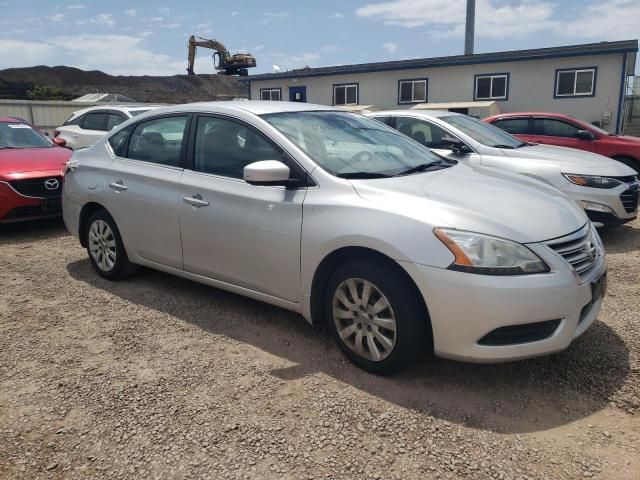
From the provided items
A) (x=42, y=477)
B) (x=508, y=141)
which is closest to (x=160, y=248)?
(x=42, y=477)

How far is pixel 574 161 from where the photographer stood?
20.7 feet

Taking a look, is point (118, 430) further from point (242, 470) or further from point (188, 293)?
point (188, 293)

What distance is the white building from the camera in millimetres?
18219

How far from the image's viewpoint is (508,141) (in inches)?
277

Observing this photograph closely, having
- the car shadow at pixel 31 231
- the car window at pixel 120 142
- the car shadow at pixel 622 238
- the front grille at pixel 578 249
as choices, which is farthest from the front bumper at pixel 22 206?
the car shadow at pixel 622 238

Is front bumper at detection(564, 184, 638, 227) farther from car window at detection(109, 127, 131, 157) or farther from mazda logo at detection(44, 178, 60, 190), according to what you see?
mazda logo at detection(44, 178, 60, 190)

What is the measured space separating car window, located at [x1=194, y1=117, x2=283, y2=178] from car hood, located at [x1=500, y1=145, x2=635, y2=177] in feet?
12.8

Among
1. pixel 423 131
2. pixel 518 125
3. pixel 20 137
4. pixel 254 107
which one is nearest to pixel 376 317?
pixel 254 107

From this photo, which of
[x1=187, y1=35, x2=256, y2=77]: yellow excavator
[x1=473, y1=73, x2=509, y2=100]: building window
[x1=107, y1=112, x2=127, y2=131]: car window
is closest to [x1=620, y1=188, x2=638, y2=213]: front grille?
[x1=107, y1=112, x2=127, y2=131]: car window

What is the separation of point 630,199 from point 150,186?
5260 millimetres

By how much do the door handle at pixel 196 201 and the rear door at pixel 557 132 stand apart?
7754 millimetres

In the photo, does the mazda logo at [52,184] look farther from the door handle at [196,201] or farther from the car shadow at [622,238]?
the car shadow at [622,238]

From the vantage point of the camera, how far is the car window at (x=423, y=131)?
6.78 meters

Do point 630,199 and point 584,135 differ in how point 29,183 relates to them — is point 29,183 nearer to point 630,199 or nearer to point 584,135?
point 630,199
